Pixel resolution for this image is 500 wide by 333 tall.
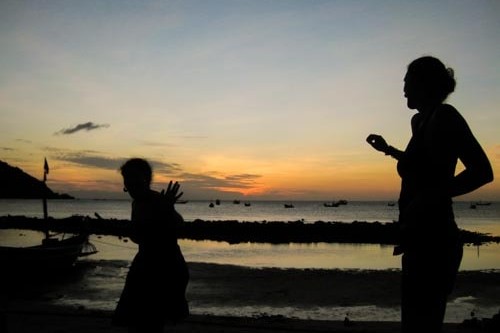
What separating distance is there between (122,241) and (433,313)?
119ft

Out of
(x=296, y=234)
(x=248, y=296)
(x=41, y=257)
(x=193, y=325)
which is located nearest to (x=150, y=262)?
(x=193, y=325)

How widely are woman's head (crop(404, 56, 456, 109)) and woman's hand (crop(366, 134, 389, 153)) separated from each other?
0.25 meters

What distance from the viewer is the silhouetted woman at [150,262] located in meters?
3.87

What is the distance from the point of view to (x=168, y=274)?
393cm

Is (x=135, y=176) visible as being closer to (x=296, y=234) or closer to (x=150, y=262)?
(x=150, y=262)

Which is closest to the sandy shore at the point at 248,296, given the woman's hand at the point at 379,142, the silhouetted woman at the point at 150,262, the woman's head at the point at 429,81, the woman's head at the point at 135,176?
the silhouetted woman at the point at 150,262

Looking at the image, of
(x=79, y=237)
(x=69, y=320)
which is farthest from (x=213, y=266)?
(x=69, y=320)

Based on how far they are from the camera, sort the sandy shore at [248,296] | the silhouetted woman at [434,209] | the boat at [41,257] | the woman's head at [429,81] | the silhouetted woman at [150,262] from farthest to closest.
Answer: the boat at [41,257] → the sandy shore at [248,296] → the silhouetted woman at [150,262] → the woman's head at [429,81] → the silhouetted woman at [434,209]

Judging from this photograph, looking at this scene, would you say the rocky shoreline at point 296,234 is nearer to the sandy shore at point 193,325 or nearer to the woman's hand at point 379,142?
the sandy shore at point 193,325

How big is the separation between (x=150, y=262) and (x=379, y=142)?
2.21 metres

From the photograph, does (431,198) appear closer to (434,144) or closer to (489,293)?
Answer: (434,144)

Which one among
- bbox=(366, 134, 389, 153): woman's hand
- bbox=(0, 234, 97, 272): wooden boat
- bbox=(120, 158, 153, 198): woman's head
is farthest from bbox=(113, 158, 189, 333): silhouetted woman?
bbox=(0, 234, 97, 272): wooden boat

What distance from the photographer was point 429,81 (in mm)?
2285

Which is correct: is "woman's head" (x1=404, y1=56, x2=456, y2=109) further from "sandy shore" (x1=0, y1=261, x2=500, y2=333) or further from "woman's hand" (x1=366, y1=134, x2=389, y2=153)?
"sandy shore" (x1=0, y1=261, x2=500, y2=333)
